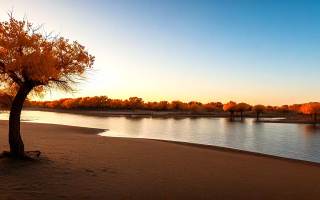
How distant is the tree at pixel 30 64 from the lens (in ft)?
27.7

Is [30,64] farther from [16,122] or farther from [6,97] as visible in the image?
[6,97]

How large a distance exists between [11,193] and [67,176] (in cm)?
217

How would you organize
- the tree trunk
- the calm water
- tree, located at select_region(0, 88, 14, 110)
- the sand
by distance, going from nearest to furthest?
1. the sand
2. the tree trunk
3. tree, located at select_region(0, 88, 14, 110)
4. the calm water

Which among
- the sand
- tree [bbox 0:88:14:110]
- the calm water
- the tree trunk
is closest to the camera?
the sand

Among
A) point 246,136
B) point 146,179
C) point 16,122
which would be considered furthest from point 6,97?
point 246,136

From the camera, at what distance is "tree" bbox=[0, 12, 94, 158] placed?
844cm

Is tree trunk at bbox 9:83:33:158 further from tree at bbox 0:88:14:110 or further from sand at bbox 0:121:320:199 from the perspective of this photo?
tree at bbox 0:88:14:110

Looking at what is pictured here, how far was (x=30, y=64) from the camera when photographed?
27.9 ft

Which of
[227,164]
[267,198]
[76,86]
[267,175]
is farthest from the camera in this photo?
[227,164]

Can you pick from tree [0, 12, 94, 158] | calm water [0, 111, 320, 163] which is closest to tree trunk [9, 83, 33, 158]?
tree [0, 12, 94, 158]

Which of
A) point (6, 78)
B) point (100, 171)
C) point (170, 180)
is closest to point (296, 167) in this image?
point (170, 180)

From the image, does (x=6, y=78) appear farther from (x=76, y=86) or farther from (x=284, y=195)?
(x=284, y=195)

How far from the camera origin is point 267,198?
6969mm

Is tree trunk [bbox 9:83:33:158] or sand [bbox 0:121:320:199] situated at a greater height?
tree trunk [bbox 9:83:33:158]
